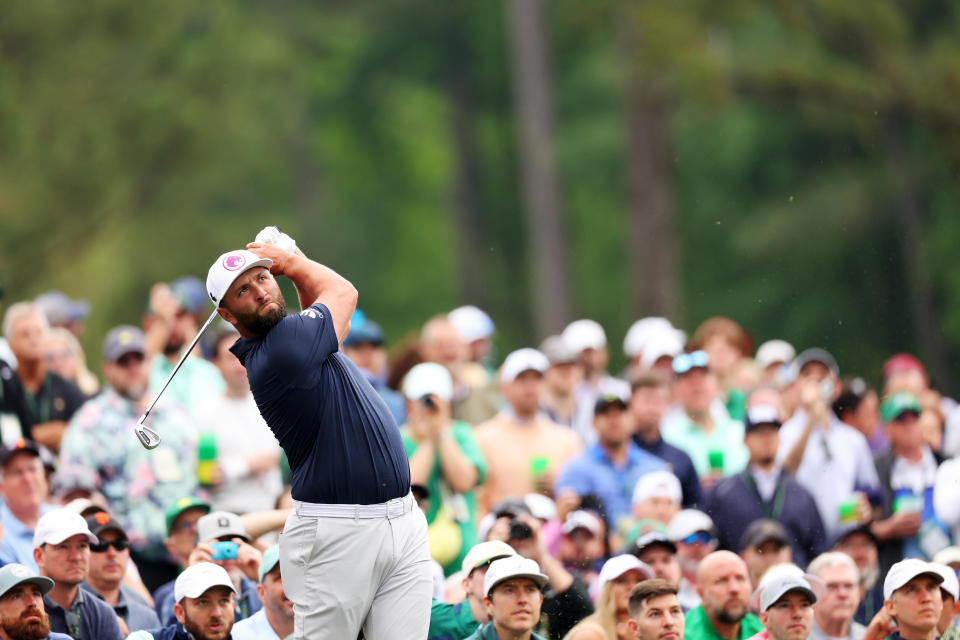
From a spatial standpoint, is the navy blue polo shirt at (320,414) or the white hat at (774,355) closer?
the navy blue polo shirt at (320,414)

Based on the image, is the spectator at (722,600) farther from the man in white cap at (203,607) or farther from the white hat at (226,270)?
the white hat at (226,270)

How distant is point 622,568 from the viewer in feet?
27.1

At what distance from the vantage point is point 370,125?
119 feet

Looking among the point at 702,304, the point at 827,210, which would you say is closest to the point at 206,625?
the point at 827,210

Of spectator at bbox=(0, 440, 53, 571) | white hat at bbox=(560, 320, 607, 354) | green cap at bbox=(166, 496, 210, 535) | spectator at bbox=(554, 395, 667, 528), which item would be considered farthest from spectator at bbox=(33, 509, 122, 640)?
white hat at bbox=(560, 320, 607, 354)

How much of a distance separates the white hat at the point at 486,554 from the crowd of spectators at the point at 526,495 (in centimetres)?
2

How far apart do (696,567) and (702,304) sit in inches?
839

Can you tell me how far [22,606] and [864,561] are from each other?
4.75 meters

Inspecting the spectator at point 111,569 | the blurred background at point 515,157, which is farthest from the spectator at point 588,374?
the blurred background at point 515,157

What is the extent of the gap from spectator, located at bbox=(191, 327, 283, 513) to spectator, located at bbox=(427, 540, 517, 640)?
2.30m

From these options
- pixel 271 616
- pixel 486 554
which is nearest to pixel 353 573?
pixel 271 616

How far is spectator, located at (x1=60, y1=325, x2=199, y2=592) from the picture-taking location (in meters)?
9.49

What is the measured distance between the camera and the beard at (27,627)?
23.9ft

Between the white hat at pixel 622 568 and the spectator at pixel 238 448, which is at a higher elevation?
the spectator at pixel 238 448
